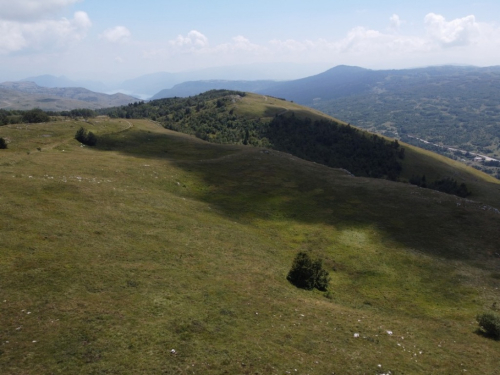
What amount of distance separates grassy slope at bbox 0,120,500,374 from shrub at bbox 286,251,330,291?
4.55 feet

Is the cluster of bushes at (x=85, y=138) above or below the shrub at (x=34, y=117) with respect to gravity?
below

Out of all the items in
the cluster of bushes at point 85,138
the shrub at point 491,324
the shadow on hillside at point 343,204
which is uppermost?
the cluster of bushes at point 85,138

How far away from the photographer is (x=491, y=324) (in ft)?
90.7

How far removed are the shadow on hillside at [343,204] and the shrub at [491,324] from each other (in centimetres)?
1676

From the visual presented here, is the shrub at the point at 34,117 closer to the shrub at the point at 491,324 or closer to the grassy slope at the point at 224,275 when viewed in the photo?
the grassy slope at the point at 224,275

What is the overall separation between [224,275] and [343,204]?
37.4 m

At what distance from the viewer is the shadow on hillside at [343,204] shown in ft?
160

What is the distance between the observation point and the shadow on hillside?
48.9m

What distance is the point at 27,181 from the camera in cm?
4516

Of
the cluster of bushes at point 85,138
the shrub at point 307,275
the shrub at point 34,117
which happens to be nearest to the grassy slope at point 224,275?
the shrub at point 307,275

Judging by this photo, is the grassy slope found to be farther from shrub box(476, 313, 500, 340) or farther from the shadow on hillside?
shrub box(476, 313, 500, 340)

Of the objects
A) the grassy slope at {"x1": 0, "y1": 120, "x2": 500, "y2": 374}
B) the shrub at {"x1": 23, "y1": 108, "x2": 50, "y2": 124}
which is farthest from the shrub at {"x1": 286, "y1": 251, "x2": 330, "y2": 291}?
the shrub at {"x1": 23, "y1": 108, "x2": 50, "y2": 124}

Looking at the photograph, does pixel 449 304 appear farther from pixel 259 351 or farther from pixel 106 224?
pixel 106 224

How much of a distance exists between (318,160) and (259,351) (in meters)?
177
